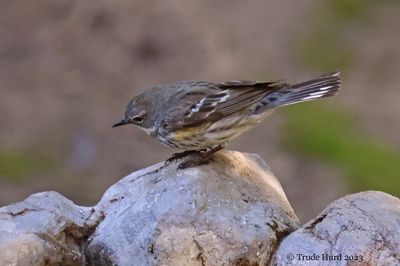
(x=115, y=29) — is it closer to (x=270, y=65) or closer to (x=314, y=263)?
(x=270, y=65)

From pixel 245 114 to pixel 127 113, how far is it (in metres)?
0.83

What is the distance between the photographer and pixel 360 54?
1301cm

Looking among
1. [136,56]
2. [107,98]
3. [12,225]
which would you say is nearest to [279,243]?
[12,225]

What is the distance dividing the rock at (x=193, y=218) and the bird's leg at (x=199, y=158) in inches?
3.1

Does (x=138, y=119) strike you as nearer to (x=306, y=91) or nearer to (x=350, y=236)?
(x=306, y=91)

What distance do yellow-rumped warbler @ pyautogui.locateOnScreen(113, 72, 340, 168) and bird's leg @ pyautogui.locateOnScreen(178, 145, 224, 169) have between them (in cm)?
20

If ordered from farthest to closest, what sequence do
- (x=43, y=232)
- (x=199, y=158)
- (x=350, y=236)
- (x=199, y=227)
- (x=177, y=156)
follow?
(x=177, y=156) → (x=199, y=158) → (x=43, y=232) → (x=199, y=227) → (x=350, y=236)

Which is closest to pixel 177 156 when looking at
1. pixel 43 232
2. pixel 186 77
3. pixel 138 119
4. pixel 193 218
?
pixel 138 119

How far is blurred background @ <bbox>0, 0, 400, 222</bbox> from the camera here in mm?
10602

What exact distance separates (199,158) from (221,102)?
2.30 ft

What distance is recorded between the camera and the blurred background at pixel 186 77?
10602 mm

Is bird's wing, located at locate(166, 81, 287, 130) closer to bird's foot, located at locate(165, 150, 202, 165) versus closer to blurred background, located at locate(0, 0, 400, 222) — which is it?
bird's foot, located at locate(165, 150, 202, 165)

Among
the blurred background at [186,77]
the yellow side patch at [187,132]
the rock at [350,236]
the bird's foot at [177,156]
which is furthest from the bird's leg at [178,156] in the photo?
the blurred background at [186,77]

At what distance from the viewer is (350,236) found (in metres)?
5.04
